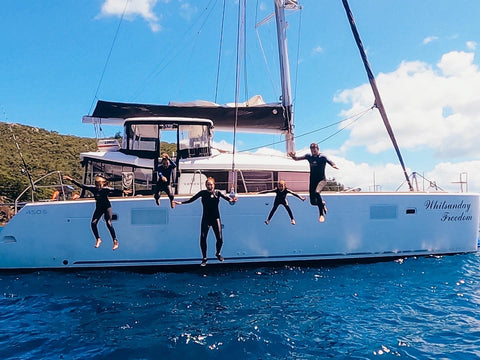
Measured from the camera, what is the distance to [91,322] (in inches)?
225

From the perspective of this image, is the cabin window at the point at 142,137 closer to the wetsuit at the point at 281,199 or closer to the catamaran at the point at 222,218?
the catamaran at the point at 222,218

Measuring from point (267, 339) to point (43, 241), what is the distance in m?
6.63

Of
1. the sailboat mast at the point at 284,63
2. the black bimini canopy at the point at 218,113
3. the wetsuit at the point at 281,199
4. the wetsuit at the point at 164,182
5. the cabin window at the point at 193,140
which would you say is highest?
the sailboat mast at the point at 284,63

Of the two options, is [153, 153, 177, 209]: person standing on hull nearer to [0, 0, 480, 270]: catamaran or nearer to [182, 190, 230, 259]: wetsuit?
[0, 0, 480, 270]: catamaran

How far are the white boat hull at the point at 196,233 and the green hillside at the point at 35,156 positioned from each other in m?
21.6

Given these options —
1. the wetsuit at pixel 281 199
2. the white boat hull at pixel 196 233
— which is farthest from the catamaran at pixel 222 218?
the wetsuit at pixel 281 199

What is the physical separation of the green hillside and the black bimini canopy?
19.8 metres

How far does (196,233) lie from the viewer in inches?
348

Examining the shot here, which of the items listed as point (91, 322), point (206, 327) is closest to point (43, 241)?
point (91, 322)

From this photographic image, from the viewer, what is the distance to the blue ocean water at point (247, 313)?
4703 mm

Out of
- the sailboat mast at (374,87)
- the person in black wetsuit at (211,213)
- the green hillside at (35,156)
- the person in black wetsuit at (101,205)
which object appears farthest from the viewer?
the green hillside at (35,156)

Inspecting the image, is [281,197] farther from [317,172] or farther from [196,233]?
[196,233]

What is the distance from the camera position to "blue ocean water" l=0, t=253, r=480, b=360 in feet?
15.4

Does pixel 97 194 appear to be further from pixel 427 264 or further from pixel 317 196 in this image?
pixel 427 264
